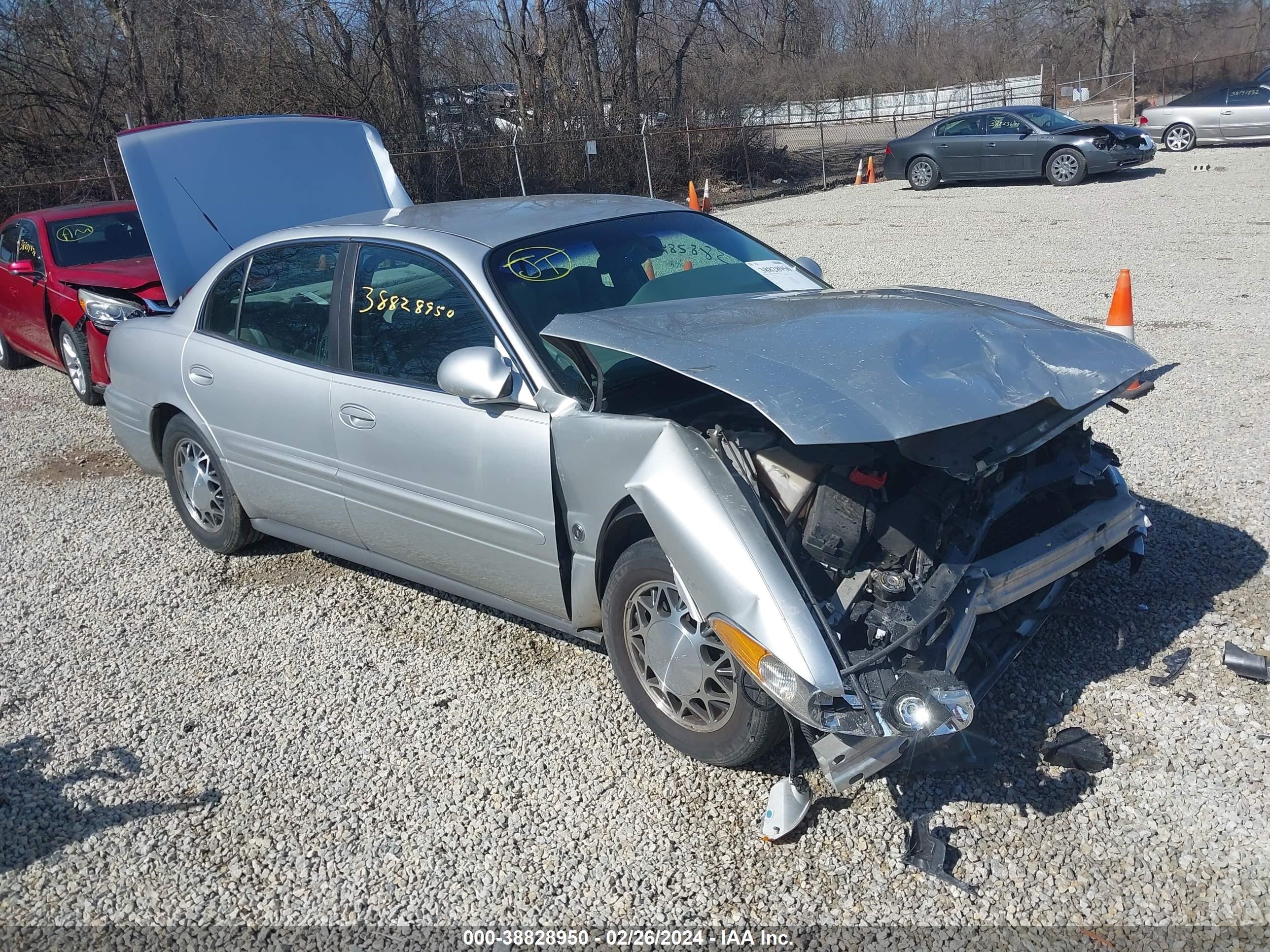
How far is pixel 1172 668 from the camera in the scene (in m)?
3.76

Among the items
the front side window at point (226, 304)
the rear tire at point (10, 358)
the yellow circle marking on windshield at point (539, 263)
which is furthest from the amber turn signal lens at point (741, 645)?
the rear tire at point (10, 358)

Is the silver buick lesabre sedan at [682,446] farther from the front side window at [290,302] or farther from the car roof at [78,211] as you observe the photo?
the car roof at [78,211]

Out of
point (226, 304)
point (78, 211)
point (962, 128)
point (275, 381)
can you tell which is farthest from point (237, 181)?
point (962, 128)

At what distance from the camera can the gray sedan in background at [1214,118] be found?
21.8 metres

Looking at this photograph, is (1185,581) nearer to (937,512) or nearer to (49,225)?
(937,512)

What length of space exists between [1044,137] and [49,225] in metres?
16.8

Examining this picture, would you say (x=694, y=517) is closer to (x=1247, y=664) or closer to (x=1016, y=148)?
(x=1247, y=664)

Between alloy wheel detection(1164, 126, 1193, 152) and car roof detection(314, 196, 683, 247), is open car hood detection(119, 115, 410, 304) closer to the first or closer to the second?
car roof detection(314, 196, 683, 247)

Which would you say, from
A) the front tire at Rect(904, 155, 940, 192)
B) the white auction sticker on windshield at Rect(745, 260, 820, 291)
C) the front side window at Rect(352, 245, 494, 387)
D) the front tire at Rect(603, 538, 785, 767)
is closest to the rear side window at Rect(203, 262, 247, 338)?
the front side window at Rect(352, 245, 494, 387)

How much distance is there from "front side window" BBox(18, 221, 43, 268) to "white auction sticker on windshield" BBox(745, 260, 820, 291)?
23.2 feet

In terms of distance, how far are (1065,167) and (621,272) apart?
17.7 metres

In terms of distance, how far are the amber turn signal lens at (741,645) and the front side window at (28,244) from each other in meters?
8.25

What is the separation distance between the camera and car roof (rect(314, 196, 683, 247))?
4.18 m

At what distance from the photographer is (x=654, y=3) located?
27.7 meters
